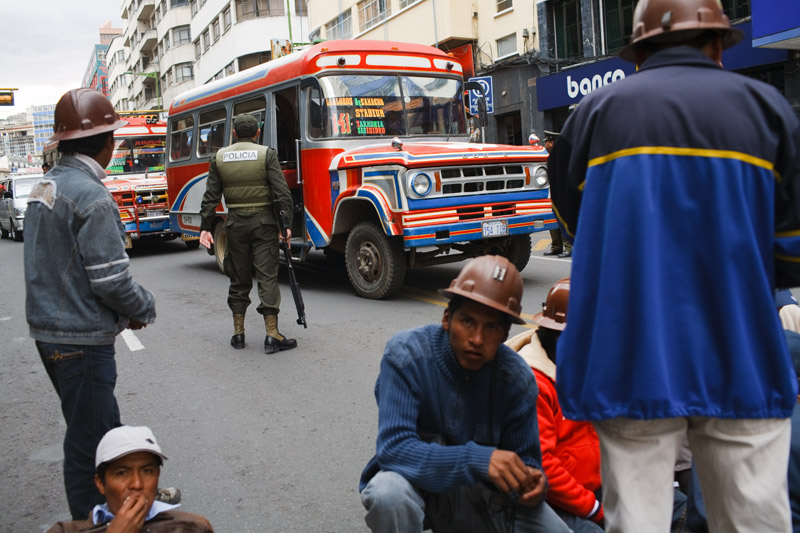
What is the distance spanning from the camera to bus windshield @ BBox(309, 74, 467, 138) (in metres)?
8.76

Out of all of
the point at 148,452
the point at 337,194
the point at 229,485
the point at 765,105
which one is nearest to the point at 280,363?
the point at 229,485

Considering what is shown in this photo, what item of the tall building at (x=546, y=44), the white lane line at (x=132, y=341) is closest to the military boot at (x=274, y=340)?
the white lane line at (x=132, y=341)

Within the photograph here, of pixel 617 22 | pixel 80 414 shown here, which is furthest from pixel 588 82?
pixel 80 414

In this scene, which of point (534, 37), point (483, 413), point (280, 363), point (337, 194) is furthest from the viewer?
point (534, 37)

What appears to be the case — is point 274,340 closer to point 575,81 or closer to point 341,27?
point 575,81

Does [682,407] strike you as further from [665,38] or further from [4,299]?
[4,299]

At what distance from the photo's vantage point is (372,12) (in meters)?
30.3

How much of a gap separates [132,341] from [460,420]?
5.63 metres

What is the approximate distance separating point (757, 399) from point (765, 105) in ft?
2.30

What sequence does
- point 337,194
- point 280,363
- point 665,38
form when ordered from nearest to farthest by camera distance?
point 665,38, point 280,363, point 337,194

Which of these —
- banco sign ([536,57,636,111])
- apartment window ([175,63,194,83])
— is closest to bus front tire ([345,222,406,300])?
banco sign ([536,57,636,111])

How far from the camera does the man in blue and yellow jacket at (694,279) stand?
182 cm

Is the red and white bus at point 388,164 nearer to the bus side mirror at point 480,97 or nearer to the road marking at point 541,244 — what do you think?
the bus side mirror at point 480,97

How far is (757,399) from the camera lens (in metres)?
1.80
